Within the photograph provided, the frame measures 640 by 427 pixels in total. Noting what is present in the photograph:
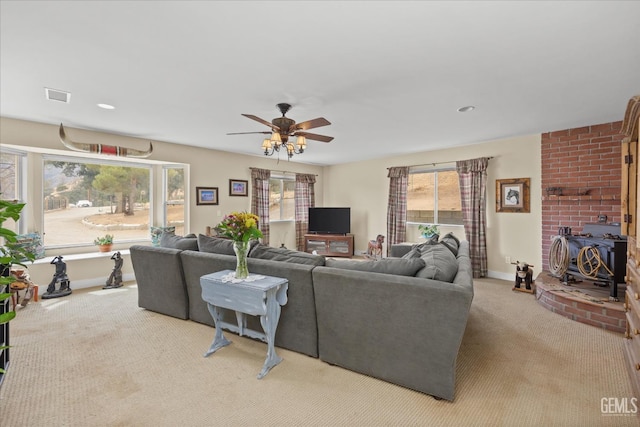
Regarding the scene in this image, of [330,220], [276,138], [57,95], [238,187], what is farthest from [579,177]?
[57,95]

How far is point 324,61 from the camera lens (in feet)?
7.66

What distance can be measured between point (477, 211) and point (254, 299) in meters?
4.43

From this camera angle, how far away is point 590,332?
117 inches

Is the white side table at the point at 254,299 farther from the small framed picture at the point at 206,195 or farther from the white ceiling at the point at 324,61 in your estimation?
the small framed picture at the point at 206,195

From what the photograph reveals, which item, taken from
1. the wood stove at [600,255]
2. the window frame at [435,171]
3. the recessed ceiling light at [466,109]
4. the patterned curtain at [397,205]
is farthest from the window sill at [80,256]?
the wood stove at [600,255]

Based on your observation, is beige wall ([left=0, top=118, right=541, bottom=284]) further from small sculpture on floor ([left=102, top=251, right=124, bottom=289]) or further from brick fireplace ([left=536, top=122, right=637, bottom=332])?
small sculpture on floor ([left=102, top=251, right=124, bottom=289])

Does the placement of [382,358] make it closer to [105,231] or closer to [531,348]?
[531,348]

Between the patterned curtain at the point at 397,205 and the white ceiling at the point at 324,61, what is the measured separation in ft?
8.02

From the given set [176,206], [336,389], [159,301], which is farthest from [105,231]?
[336,389]

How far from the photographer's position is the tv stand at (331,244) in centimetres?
688

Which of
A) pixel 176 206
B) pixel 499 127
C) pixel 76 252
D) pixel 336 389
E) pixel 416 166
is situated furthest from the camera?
pixel 416 166

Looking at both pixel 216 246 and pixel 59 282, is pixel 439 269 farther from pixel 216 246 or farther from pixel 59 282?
pixel 59 282

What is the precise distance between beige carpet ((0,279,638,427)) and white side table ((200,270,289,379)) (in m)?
0.16

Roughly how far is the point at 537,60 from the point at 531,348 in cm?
241
